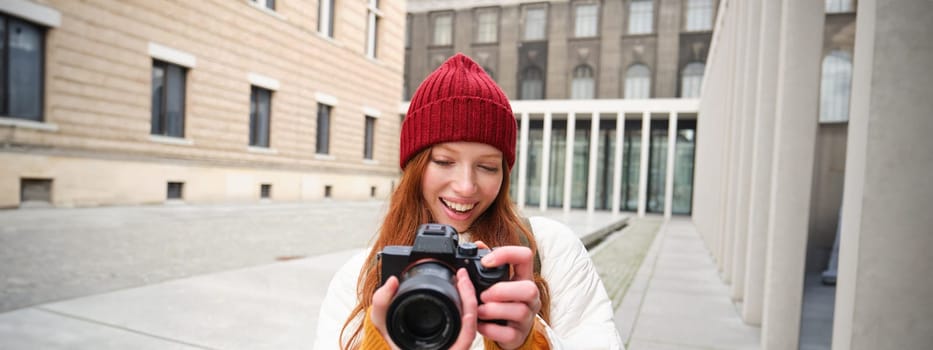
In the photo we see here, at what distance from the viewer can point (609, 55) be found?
76.3ft

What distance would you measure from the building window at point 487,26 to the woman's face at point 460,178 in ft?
82.7

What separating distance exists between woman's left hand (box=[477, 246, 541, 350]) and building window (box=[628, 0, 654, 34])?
79.0ft

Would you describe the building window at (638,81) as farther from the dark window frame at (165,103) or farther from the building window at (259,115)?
the dark window frame at (165,103)

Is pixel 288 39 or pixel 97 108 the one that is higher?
pixel 288 39

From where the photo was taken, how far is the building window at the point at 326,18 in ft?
57.7

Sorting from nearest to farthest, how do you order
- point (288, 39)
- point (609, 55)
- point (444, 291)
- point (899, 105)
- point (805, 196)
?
1. point (444, 291)
2. point (899, 105)
3. point (805, 196)
4. point (288, 39)
5. point (609, 55)

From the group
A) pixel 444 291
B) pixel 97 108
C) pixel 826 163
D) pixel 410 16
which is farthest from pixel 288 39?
pixel 444 291

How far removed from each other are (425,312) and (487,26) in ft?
86.1

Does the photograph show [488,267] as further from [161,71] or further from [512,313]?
[161,71]

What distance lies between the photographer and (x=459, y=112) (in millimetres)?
1360

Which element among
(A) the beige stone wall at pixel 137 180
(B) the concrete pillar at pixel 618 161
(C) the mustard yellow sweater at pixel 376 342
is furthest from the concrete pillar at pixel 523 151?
(C) the mustard yellow sweater at pixel 376 342

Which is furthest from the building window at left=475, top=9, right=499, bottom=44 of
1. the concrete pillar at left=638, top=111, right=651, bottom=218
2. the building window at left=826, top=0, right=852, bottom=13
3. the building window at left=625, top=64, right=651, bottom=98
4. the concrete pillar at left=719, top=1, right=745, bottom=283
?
the building window at left=826, top=0, right=852, bottom=13

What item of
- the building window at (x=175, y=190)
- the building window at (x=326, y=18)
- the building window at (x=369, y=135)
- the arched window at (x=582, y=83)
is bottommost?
the building window at (x=175, y=190)

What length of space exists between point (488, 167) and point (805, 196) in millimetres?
2537
